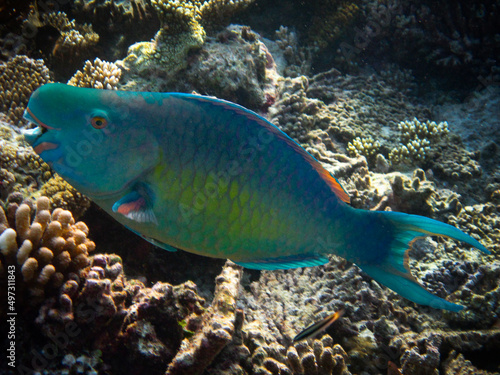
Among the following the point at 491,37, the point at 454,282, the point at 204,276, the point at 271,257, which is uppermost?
the point at 491,37

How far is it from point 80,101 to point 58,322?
1557 millimetres

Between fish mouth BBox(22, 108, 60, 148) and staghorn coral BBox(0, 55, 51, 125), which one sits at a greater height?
staghorn coral BBox(0, 55, 51, 125)

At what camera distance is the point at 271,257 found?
1.69 metres

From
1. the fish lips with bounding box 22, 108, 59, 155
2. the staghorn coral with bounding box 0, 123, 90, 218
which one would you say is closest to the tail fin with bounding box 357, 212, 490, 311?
the fish lips with bounding box 22, 108, 59, 155

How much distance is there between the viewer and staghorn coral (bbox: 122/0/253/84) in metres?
4.42

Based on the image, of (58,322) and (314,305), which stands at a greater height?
(314,305)

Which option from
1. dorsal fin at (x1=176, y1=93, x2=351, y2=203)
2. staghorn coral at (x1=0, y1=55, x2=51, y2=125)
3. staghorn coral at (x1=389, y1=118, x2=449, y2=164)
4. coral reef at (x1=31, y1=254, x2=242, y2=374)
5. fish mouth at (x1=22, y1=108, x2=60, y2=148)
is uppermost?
staghorn coral at (x1=389, y1=118, x2=449, y2=164)

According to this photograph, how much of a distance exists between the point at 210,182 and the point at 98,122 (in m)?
0.66

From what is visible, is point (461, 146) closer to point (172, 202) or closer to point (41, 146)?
point (172, 202)

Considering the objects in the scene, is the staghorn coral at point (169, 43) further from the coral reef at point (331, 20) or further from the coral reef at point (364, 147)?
the coral reef at point (331, 20)

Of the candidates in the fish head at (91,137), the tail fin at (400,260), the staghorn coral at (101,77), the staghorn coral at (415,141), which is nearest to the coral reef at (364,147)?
the staghorn coral at (415,141)

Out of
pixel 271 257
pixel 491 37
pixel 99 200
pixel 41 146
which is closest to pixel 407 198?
pixel 271 257

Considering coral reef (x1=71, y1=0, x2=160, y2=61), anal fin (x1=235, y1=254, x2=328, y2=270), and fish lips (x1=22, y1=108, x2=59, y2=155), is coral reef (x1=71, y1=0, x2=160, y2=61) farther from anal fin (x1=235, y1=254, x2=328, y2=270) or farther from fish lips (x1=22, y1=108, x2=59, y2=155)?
anal fin (x1=235, y1=254, x2=328, y2=270)

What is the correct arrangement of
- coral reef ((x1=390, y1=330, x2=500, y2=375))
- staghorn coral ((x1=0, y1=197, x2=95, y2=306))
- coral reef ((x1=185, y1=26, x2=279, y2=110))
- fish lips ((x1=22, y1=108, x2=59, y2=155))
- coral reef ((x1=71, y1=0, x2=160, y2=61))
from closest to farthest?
fish lips ((x1=22, y1=108, x2=59, y2=155)) → staghorn coral ((x1=0, y1=197, x2=95, y2=306)) → coral reef ((x1=390, y1=330, x2=500, y2=375)) → coral reef ((x1=185, y1=26, x2=279, y2=110)) → coral reef ((x1=71, y1=0, x2=160, y2=61))
